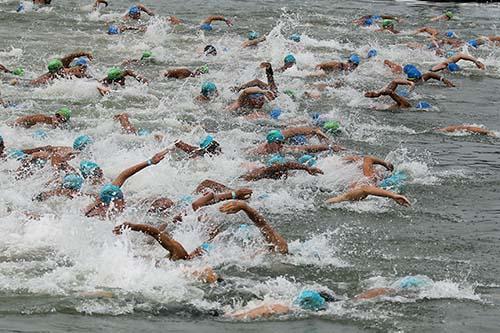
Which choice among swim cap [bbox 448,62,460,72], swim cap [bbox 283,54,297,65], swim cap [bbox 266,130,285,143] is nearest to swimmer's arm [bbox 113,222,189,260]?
swim cap [bbox 266,130,285,143]

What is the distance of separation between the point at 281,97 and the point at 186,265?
802cm

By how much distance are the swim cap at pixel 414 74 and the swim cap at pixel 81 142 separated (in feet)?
27.3

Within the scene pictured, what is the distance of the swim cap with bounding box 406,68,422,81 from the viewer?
18.5 metres

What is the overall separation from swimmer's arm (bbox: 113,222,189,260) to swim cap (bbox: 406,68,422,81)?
10.8 meters

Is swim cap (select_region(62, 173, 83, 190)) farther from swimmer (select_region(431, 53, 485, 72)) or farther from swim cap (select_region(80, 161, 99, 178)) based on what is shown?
swimmer (select_region(431, 53, 485, 72))

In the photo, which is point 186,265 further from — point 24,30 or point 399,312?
point 24,30

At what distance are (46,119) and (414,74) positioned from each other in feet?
27.1

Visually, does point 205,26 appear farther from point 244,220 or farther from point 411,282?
point 411,282

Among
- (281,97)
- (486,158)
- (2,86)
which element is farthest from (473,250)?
(2,86)

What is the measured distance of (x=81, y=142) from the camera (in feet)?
41.3

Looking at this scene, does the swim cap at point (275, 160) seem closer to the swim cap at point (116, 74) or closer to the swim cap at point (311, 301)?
the swim cap at point (311, 301)

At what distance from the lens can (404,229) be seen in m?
10.6

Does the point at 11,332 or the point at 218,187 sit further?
the point at 218,187

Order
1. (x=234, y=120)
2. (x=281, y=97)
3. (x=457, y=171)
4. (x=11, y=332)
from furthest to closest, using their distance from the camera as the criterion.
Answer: (x=281, y=97), (x=234, y=120), (x=457, y=171), (x=11, y=332)
